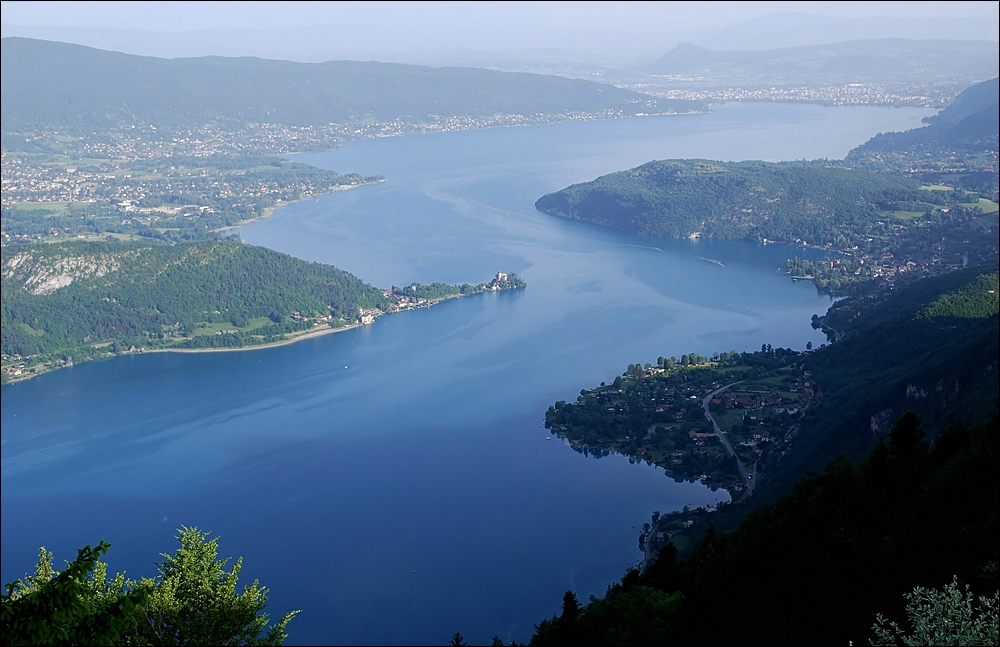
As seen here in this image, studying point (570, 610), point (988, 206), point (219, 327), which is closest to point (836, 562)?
point (570, 610)

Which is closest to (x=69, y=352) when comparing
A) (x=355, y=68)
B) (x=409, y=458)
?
(x=409, y=458)

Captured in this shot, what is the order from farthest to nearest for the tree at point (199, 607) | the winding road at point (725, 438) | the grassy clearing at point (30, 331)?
1. the grassy clearing at point (30, 331)
2. the winding road at point (725, 438)
3. the tree at point (199, 607)


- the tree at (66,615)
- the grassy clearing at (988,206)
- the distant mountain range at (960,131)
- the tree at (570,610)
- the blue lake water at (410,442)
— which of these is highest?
the tree at (66,615)

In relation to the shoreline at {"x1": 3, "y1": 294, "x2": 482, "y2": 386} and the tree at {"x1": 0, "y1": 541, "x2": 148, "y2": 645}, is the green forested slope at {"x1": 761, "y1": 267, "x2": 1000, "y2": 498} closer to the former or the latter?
the tree at {"x1": 0, "y1": 541, "x2": 148, "y2": 645}

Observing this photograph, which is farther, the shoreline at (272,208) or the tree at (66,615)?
the shoreline at (272,208)

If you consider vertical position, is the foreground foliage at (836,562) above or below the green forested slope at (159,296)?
above

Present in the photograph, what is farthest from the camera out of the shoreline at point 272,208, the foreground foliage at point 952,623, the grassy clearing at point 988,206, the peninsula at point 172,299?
the shoreline at point 272,208

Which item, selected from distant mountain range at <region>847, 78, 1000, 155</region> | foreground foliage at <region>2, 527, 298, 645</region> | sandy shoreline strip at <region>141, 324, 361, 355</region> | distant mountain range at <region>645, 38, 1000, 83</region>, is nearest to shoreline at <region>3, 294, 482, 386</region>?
sandy shoreline strip at <region>141, 324, 361, 355</region>

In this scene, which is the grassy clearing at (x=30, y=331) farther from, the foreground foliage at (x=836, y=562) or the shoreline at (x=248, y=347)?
the foreground foliage at (x=836, y=562)

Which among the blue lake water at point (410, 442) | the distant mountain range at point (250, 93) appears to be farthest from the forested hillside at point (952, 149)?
the distant mountain range at point (250, 93)
